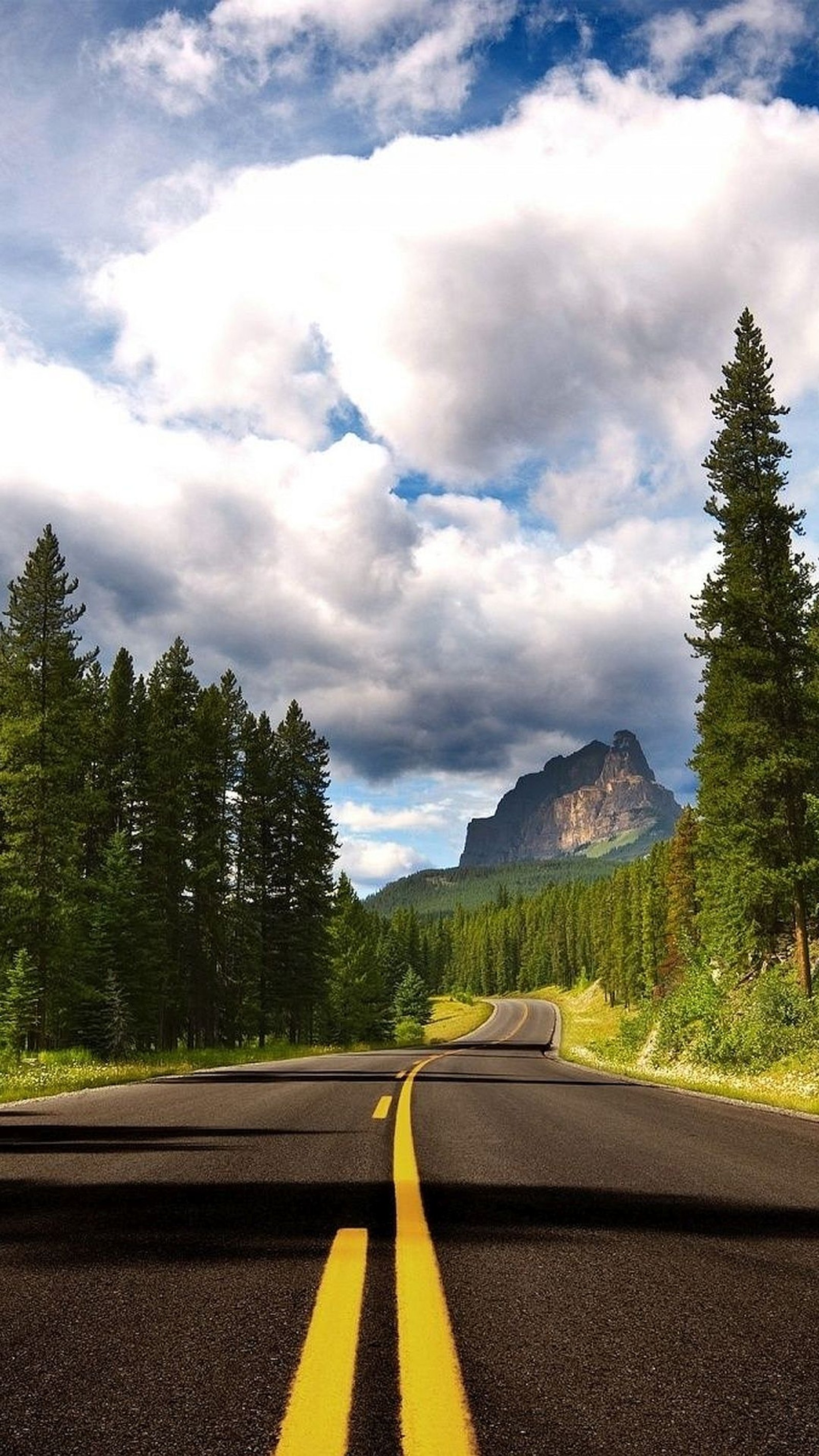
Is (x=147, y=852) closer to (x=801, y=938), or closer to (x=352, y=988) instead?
(x=352, y=988)

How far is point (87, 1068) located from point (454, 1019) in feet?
274

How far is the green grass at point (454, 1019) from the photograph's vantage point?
77625mm

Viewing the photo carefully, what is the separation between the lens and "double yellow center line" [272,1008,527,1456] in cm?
187

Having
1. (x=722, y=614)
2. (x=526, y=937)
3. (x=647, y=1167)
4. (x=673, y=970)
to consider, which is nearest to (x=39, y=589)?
(x=722, y=614)

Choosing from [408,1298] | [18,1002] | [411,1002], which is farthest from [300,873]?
[408,1298]

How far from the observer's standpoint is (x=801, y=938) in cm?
2331

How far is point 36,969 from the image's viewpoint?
27.0m

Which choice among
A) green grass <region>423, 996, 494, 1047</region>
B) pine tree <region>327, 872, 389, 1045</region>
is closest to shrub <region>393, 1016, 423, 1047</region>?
green grass <region>423, 996, 494, 1047</region>

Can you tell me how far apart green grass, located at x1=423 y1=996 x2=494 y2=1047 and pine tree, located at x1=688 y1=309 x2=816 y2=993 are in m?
39.6

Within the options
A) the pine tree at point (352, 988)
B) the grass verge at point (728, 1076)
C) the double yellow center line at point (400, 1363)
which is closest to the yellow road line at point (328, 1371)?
the double yellow center line at point (400, 1363)

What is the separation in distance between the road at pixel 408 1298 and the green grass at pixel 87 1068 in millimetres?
7643

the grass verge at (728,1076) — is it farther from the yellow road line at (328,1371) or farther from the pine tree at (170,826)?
the pine tree at (170,826)

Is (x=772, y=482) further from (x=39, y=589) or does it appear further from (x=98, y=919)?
(x=98, y=919)

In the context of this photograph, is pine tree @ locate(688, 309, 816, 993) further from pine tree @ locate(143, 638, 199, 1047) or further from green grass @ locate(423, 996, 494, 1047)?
green grass @ locate(423, 996, 494, 1047)
